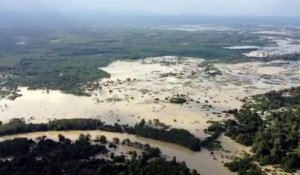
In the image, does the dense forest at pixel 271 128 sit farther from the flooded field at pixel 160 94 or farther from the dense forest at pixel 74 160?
the dense forest at pixel 74 160

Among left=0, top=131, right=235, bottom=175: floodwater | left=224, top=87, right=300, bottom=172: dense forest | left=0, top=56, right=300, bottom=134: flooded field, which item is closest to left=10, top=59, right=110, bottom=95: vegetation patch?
left=0, top=56, right=300, bottom=134: flooded field

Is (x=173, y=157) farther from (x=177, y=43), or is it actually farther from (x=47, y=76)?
(x=177, y=43)

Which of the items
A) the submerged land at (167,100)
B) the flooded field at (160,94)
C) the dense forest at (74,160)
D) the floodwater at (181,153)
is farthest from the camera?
the flooded field at (160,94)

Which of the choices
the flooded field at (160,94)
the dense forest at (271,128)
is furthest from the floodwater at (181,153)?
the flooded field at (160,94)

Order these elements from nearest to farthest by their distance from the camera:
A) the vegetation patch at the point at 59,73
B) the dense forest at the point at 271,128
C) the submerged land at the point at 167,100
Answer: the dense forest at the point at 271,128 → the submerged land at the point at 167,100 → the vegetation patch at the point at 59,73

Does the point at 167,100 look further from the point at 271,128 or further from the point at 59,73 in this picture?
the point at 59,73

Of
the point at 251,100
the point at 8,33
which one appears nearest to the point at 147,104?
the point at 251,100

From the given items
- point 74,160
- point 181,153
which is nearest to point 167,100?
point 181,153
